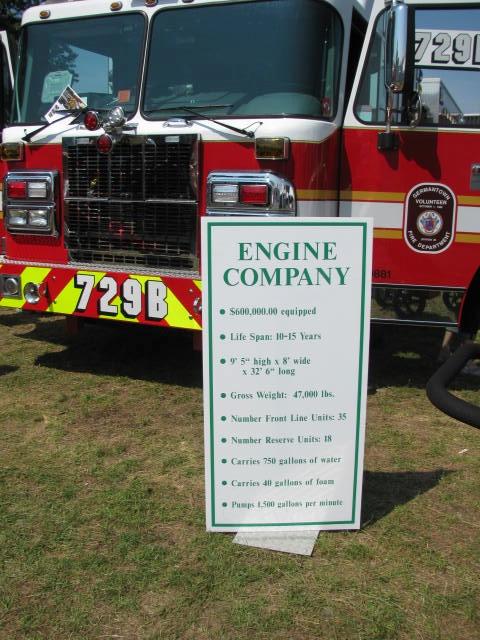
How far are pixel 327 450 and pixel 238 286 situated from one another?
833 millimetres

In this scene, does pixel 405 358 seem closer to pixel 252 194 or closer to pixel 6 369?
pixel 252 194

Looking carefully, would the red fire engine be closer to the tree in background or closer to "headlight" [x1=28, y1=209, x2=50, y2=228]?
"headlight" [x1=28, y1=209, x2=50, y2=228]

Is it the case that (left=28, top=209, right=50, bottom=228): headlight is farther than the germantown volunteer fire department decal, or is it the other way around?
(left=28, top=209, right=50, bottom=228): headlight

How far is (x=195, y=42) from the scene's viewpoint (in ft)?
14.6

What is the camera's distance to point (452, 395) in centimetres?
175

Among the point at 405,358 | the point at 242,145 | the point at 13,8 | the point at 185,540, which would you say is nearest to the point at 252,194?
the point at 242,145

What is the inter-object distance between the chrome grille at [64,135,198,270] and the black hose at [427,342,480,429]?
275 cm

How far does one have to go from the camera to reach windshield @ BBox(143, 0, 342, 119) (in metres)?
4.14

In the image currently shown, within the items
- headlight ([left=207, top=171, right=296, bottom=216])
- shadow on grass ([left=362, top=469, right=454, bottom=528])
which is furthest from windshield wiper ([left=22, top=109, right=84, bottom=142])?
shadow on grass ([left=362, top=469, right=454, bottom=528])

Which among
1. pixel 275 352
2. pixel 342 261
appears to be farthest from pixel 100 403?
pixel 342 261

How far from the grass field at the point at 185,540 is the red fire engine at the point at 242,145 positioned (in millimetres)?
763

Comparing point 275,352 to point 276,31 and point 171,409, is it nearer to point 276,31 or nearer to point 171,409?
point 171,409

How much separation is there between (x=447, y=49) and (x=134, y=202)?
2.29 metres

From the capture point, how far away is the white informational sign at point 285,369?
106 inches
